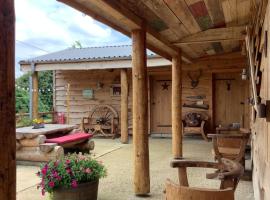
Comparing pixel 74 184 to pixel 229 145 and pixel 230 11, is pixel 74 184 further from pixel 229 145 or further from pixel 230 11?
pixel 230 11

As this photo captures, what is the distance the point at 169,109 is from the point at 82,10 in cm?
762

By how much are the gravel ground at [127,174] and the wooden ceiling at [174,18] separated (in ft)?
7.19

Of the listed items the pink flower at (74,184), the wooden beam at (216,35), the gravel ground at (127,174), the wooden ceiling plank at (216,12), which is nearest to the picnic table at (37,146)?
the gravel ground at (127,174)

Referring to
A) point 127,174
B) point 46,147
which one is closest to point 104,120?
point 46,147

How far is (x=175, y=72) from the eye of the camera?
7.00m

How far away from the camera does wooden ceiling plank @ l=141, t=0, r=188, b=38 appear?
3.92 m

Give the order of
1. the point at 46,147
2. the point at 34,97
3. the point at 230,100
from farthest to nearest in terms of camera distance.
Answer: the point at 34,97
the point at 230,100
the point at 46,147

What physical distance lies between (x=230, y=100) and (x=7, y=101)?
9.23 meters

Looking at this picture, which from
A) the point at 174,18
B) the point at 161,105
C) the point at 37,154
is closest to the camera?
the point at 174,18

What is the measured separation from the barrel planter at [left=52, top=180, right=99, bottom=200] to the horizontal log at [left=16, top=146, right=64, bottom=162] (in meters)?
2.44

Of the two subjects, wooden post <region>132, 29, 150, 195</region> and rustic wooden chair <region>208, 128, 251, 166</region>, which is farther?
rustic wooden chair <region>208, 128, 251, 166</region>

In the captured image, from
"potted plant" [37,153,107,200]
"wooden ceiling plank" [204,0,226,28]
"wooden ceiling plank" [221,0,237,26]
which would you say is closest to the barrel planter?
"potted plant" [37,153,107,200]

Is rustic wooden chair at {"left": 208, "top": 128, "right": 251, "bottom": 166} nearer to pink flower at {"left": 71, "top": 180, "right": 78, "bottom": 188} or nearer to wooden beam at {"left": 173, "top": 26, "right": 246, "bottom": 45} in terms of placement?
wooden beam at {"left": 173, "top": 26, "right": 246, "bottom": 45}

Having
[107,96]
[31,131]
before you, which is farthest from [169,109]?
[31,131]
